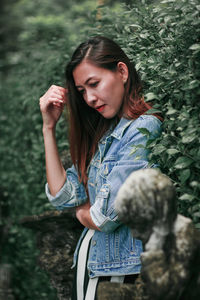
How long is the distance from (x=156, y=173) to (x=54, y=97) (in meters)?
1.16

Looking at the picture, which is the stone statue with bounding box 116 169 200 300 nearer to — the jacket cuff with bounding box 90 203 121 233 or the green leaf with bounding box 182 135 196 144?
the green leaf with bounding box 182 135 196 144

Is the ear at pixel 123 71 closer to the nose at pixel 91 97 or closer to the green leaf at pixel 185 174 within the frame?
the nose at pixel 91 97

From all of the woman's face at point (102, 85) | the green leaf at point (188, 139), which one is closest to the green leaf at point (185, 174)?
the green leaf at point (188, 139)

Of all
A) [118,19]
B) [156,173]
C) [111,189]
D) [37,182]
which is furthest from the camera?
[37,182]

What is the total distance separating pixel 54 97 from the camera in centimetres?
253

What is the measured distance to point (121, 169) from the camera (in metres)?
2.11

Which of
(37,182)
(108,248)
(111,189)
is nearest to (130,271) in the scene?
(108,248)

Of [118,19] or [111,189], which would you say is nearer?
[111,189]

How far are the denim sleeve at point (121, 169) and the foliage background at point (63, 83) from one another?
3.0 inches

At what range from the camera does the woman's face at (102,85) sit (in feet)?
7.56

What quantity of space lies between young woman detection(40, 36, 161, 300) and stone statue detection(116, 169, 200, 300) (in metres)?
0.58

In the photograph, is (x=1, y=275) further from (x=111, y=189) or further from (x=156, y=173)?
(x=156, y=173)

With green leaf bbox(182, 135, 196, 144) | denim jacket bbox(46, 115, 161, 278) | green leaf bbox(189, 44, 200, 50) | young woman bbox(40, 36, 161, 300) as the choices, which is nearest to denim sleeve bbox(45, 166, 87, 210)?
young woman bbox(40, 36, 161, 300)

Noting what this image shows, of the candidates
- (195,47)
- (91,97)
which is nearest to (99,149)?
(91,97)
